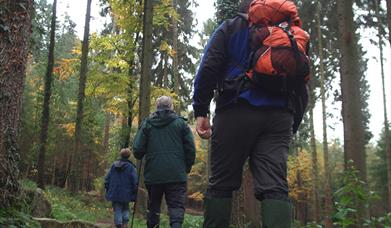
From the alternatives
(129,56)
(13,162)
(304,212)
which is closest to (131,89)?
(129,56)

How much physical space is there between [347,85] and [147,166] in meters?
3.56

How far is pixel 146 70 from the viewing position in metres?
13.1

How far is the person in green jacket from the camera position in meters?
5.82

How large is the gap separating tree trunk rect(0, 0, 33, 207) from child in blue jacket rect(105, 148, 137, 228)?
4.13 m

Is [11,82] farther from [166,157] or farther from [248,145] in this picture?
[248,145]

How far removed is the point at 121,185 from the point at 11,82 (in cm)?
438

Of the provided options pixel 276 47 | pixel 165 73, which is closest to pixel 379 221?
pixel 276 47

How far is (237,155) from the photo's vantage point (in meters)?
2.90

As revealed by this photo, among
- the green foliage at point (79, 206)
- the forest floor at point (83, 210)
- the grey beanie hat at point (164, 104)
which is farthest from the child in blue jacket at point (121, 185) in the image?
the green foliage at point (79, 206)

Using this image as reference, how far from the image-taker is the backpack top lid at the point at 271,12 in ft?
9.57

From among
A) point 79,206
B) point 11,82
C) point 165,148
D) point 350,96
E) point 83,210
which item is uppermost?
point 350,96

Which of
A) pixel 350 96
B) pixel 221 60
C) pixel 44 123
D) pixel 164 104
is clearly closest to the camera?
pixel 221 60

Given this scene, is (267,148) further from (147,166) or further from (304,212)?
(304,212)

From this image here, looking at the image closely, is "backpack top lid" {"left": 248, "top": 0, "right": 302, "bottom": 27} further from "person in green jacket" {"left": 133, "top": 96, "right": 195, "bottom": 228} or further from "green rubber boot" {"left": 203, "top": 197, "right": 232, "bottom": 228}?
"person in green jacket" {"left": 133, "top": 96, "right": 195, "bottom": 228}
